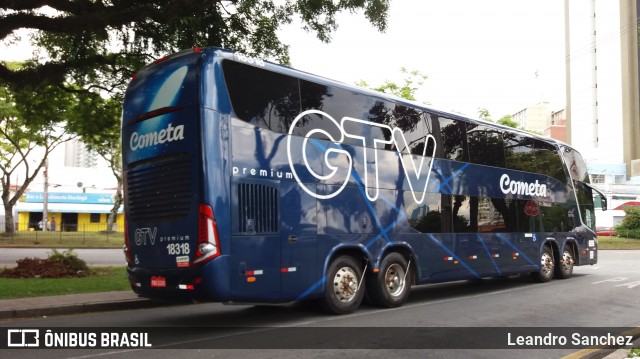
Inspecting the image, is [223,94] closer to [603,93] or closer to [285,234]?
[285,234]

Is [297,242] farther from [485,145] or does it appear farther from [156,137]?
[485,145]

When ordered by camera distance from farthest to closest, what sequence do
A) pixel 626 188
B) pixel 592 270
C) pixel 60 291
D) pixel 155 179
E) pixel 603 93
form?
pixel 603 93 → pixel 626 188 → pixel 592 270 → pixel 60 291 → pixel 155 179

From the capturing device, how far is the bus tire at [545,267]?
1470 centimetres

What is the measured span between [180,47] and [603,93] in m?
82.7

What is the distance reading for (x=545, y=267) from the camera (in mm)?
14867

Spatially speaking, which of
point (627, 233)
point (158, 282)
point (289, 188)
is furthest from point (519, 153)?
point (627, 233)

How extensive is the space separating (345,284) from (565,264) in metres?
9.51

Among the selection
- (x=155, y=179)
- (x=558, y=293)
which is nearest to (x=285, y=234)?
(x=155, y=179)

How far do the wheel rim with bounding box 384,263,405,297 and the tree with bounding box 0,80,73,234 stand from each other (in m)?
9.90

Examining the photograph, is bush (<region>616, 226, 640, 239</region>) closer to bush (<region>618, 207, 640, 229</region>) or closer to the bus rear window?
bush (<region>618, 207, 640, 229</region>)

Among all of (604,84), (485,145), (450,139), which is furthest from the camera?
(604,84)

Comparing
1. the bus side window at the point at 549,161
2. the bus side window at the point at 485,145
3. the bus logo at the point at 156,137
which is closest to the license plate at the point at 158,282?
the bus logo at the point at 156,137

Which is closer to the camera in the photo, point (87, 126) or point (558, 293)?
point (558, 293)

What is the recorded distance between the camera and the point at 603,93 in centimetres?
8012
